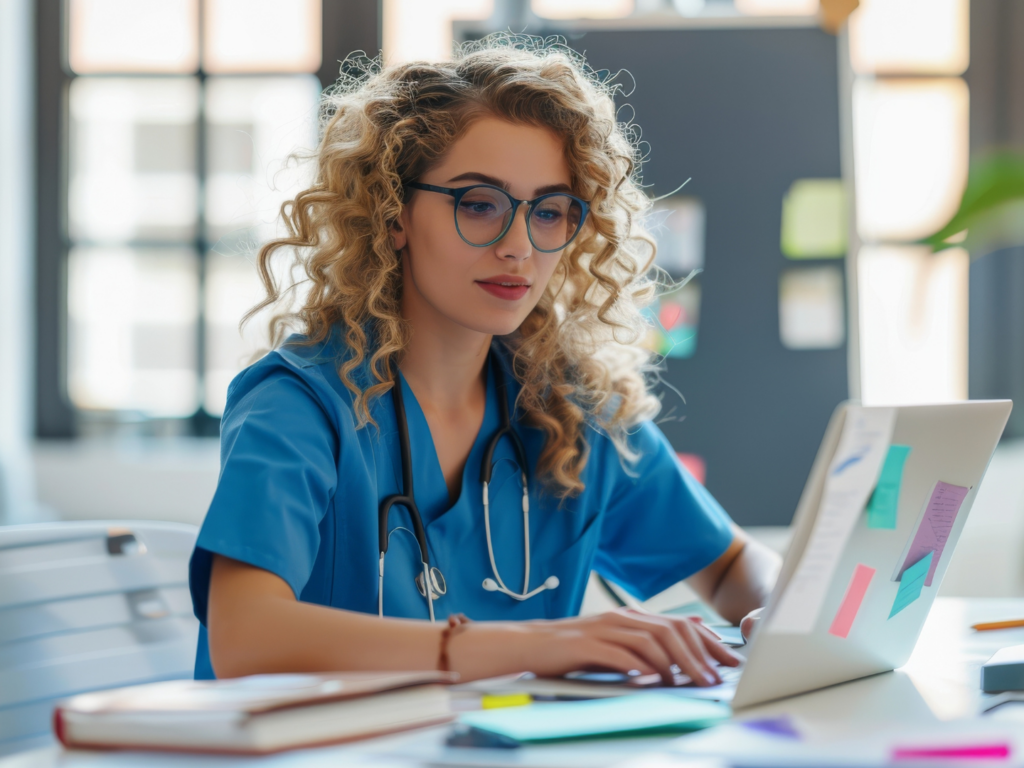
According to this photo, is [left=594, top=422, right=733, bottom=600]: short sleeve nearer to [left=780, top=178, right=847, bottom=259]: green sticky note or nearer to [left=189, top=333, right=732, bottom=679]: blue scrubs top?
[left=189, top=333, right=732, bottom=679]: blue scrubs top

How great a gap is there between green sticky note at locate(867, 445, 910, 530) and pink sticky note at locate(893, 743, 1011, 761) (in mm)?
158

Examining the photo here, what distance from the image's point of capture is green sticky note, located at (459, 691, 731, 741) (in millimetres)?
643

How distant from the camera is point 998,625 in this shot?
111 cm

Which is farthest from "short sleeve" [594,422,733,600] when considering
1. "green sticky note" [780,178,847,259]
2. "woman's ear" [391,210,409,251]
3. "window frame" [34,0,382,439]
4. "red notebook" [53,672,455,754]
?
"window frame" [34,0,382,439]

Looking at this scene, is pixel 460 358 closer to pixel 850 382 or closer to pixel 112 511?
pixel 850 382

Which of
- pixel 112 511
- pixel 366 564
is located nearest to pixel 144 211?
pixel 112 511

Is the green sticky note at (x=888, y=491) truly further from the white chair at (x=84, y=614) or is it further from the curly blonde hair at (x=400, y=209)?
the white chair at (x=84, y=614)

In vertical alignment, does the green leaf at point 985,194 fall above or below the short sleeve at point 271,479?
above

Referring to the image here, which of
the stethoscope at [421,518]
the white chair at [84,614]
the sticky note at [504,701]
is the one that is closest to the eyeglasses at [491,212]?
the stethoscope at [421,518]

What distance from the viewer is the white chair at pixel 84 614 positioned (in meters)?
1.07

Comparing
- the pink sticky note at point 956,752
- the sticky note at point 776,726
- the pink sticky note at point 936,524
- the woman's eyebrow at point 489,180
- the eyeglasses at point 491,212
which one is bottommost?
the sticky note at point 776,726

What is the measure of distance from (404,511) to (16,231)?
2415 mm

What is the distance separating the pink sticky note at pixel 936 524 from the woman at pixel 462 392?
44cm

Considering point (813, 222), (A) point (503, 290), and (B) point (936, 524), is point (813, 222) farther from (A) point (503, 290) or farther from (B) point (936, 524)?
(B) point (936, 524)
